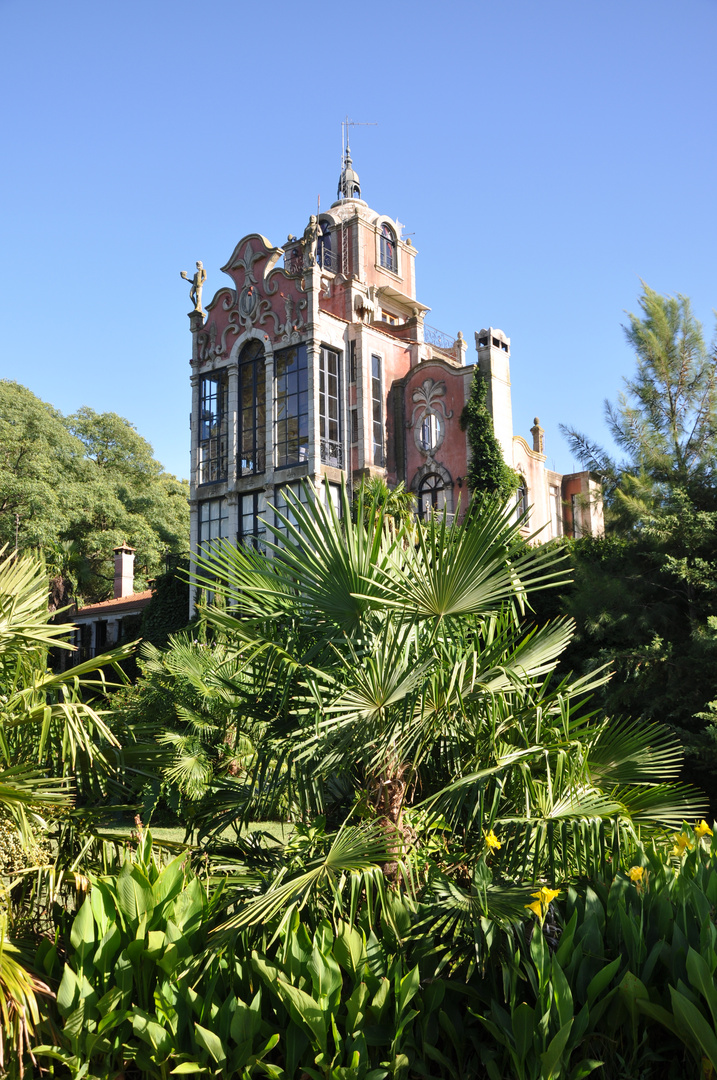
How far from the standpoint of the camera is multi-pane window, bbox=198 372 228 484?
24.8 m

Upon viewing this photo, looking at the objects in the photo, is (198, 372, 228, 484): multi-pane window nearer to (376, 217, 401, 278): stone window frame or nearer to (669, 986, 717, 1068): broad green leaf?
(376, 217, 401, 278): stone window frame

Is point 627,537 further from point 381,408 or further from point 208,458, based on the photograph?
point 208,458

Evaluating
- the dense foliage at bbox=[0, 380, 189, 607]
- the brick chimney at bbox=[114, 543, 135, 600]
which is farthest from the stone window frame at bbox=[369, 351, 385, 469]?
the brick chimney at bbox=[114, 543, 135, 600]

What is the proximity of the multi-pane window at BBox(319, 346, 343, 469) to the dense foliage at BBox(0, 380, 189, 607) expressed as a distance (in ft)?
40.8

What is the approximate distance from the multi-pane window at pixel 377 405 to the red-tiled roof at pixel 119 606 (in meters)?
11.8

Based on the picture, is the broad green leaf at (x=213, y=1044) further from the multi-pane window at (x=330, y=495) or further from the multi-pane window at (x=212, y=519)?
the multi-pane window at (x=212, y=519)

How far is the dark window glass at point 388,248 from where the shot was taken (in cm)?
2784

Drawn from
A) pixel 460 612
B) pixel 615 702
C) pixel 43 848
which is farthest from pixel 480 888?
pixel 615 702

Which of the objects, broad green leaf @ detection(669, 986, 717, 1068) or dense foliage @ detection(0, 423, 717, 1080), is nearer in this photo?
broad green leaf @ detection(669, 986, 717, 1068)

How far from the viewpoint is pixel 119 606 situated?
32.0 metres

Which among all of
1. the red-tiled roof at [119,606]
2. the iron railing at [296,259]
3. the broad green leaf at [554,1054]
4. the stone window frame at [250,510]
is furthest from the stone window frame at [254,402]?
the broad green leaf at [554,1054]

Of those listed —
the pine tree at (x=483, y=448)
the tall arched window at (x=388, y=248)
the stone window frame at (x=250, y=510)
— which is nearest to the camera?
the pine tree at (x=483, y=448)

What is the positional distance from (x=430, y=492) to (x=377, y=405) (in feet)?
9.44

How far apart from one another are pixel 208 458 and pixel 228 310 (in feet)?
14.6
